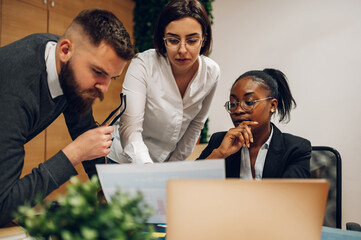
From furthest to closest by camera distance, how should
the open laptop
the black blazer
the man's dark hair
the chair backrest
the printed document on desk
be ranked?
the chair backrest < the black blazer < the man's dark hair < the printed document on desk < the open laptop

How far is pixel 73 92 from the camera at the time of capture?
1036 millimetres

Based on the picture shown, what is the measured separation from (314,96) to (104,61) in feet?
7.81

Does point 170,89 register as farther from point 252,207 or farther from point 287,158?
point 252,207

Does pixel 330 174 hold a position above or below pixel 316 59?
below

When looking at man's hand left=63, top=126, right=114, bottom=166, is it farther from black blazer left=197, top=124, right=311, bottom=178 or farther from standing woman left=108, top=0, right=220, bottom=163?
black blazer left=197, top=124, right=311, bottom=178

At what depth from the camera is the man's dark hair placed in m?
0.99

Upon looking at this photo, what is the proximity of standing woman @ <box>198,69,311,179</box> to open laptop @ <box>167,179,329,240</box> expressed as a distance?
2.40 feet

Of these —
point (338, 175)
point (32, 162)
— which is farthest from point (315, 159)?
point (32, 162)

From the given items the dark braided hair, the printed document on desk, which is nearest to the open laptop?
the printed document on desk

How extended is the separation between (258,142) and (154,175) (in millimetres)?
841

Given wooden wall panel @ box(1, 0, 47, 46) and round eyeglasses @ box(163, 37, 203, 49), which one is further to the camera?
wooden wall panel @ box(1, 0, 47, 46)

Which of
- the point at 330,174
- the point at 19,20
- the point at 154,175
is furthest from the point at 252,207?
the point at 19,20

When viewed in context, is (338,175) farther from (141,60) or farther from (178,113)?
(141,60)

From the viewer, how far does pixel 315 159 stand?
5.61 feet
